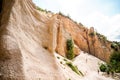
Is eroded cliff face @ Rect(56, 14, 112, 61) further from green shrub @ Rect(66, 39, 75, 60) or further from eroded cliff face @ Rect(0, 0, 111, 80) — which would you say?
eroded cliff face @ Rect(0, 0, 111, 80)

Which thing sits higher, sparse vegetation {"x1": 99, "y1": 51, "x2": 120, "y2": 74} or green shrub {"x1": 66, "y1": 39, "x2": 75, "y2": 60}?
green shrub {"x1": 66, "y1": 39, "x2": 75, "y2": 60}

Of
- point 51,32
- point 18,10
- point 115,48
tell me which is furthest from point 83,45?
point 18,10

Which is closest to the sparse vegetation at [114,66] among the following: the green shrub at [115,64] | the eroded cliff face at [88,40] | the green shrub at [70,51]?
the green shrub at [115,64]

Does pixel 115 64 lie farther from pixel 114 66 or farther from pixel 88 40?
pixel 88 40

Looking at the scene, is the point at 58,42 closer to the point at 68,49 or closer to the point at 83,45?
the point at 68,49

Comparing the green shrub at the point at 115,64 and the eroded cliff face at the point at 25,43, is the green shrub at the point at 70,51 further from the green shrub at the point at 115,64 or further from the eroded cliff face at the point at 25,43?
the eroded cliff face at the point at 25,43

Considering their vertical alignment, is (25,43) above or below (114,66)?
above

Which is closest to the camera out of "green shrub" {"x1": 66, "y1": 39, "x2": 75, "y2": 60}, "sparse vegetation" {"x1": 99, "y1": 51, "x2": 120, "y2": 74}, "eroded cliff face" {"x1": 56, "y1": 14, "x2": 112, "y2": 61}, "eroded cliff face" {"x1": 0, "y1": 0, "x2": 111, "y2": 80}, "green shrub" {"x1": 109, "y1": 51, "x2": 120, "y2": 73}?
"eroded cliff face" {"x1": 0, "y1": 0, "x2": 111, "y2": 80}

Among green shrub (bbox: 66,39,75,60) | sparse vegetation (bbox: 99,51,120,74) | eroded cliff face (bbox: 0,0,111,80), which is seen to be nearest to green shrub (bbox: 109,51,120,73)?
sparse vegetation (bbox: 99,51,120,74)

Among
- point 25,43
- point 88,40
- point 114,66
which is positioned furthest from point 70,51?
point 25,43

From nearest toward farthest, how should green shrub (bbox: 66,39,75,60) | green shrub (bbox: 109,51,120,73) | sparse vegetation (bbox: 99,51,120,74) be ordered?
sparse vegetation (bbox: 99,51,120,74)
green shrub (bbox: 109,51,120,73)
green shrub (bbox: 66,39,75,60)

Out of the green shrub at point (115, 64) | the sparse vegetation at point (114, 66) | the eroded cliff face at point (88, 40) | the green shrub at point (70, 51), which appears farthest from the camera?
the eroded cliff face at point (88, 40)

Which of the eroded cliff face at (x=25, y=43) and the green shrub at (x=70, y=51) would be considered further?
the green shrub at (x=70, y=51)

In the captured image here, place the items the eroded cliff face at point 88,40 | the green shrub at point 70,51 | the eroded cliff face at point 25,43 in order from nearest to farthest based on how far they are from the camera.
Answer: the eroded cliff face at point 25,43 → the green shrub at point 70,51 → the eroded cliff face at point 88,40
